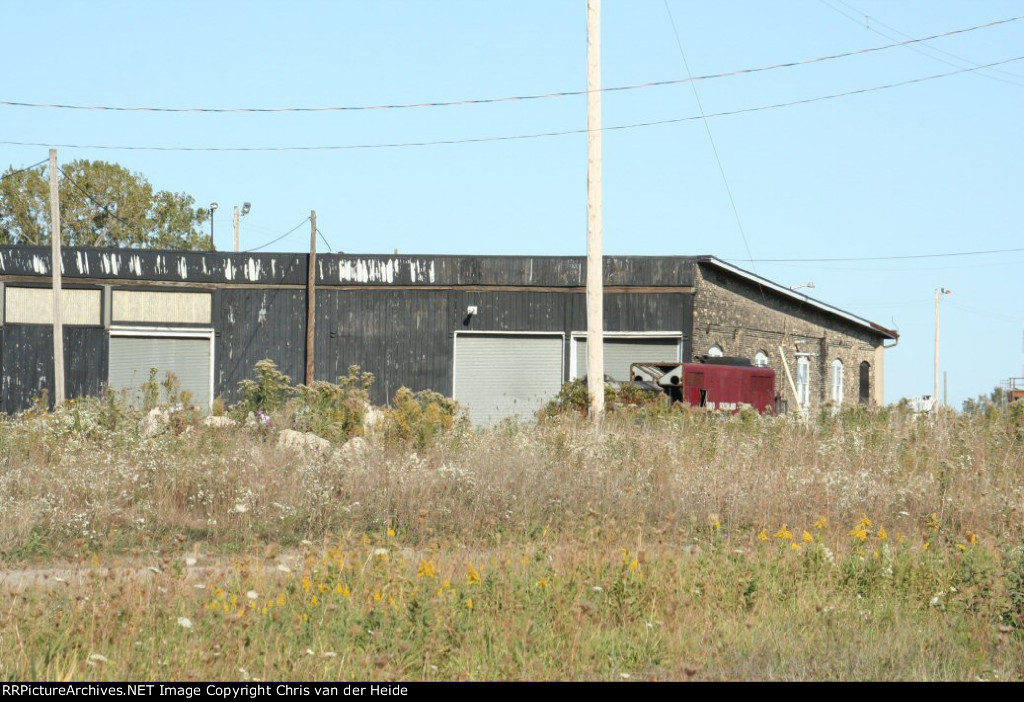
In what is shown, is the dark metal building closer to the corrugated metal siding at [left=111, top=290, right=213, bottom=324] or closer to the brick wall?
the corrugated metal siding at [left=111, top=290, right=213, bottom=324]

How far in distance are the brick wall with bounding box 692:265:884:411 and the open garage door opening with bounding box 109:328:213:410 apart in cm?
1493

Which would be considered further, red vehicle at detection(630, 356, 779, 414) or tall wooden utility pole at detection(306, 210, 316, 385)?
tall wooden utility pole at detection(306, 210, 316, 385)

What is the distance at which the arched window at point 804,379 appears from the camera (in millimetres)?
38431

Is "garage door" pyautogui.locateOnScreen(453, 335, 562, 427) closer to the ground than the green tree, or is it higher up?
closer to the ground

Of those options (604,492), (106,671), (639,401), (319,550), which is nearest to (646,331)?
(639,401)

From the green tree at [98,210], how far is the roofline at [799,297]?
39.3m

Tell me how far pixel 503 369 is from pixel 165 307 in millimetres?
10496

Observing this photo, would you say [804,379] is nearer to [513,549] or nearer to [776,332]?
[776,332]

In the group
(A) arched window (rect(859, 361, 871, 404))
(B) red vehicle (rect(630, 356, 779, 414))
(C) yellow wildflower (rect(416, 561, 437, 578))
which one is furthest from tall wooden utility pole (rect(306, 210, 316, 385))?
(C) yellow wildflower (rect(416, 561, 437, 578))

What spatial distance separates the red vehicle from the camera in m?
27.1

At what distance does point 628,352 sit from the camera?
33.5 m

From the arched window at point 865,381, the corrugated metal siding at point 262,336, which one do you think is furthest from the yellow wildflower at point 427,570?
the arched window at point 865,381

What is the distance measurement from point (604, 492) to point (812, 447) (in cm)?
333

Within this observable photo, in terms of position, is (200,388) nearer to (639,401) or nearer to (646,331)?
(646,331)
